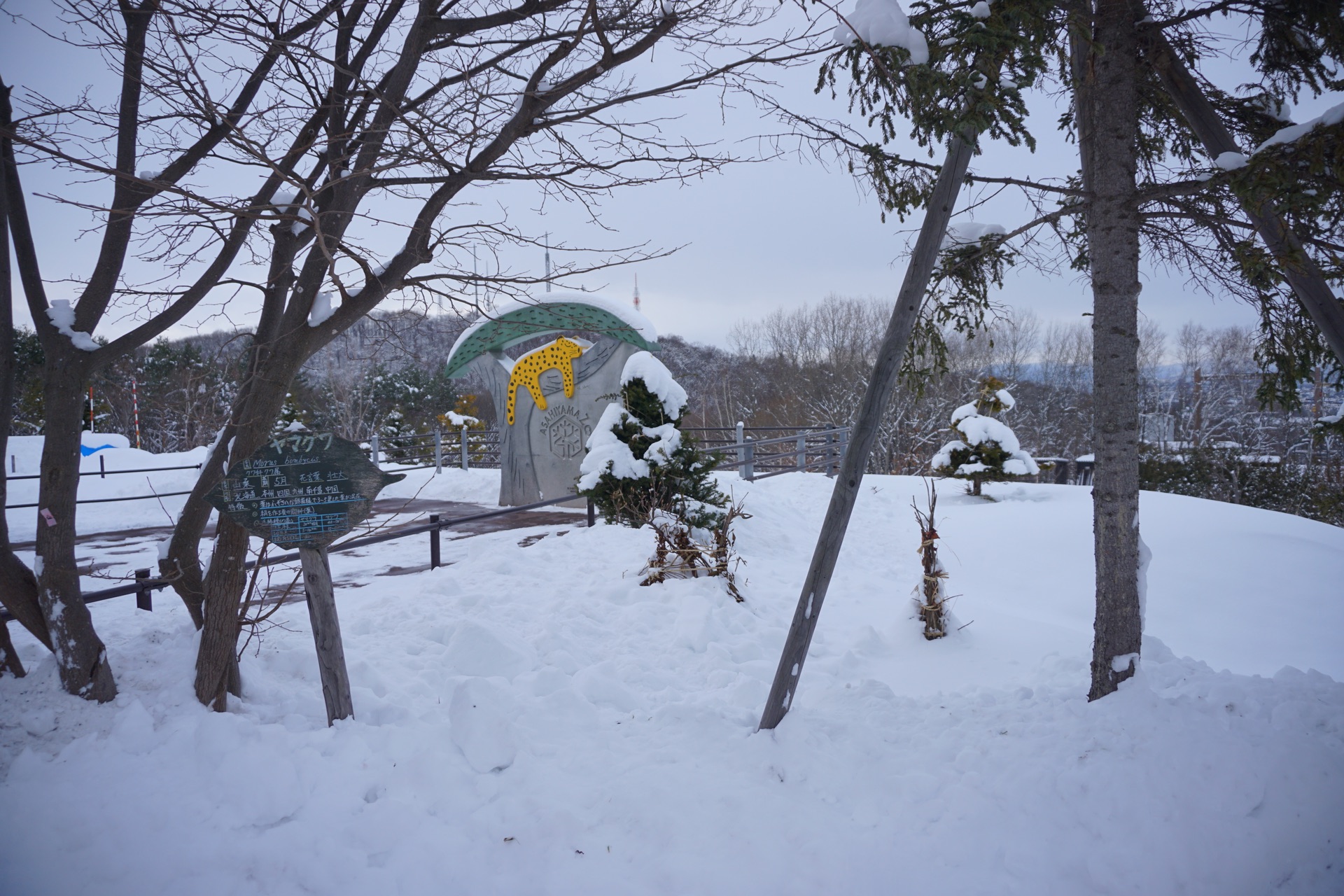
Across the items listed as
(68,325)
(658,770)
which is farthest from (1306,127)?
(68,325)

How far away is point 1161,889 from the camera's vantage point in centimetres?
252

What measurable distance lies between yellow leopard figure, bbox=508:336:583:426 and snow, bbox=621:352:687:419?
3.73 m

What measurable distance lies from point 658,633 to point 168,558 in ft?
9.57

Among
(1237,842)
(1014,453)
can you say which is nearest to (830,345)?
(1014,453)

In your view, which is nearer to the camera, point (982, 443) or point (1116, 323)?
point (1116, 323)

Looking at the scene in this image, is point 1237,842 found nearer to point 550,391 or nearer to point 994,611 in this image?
point 994,611

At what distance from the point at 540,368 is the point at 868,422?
29.2 feet

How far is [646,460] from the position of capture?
742cm

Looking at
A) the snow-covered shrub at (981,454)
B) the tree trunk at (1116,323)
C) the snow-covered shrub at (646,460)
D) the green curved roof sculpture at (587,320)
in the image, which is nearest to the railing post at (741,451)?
the green curved roof sculpture at (587,320)

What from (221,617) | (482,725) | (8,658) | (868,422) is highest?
(868,422)

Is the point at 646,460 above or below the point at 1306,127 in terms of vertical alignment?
below

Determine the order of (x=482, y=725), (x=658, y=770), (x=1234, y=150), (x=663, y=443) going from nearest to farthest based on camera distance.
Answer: (x=658, y=770) → (x=482, y=725) → (x=1234, y=150) → (x=663, y=443)

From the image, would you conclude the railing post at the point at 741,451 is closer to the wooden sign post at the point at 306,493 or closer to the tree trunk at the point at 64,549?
the wooden sign post at the point at 306,493

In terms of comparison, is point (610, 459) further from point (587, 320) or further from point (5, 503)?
point (5, 503)
